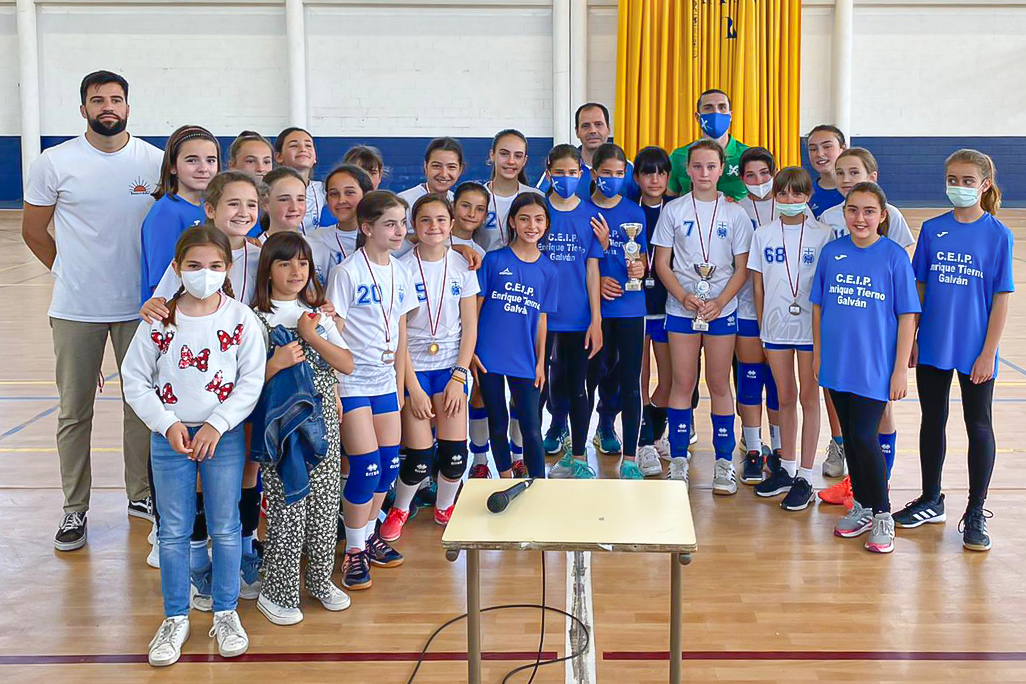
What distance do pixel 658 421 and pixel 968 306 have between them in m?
1.83

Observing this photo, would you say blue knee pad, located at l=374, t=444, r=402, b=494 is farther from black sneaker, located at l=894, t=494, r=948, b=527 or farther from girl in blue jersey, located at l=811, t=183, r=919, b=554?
black sneaker, located at l=894, t=494, r=948, b=527

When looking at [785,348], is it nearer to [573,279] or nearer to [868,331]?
[868,331]

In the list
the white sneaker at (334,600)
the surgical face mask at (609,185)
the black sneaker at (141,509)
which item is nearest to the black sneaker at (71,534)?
the black sneaker at (141,509)

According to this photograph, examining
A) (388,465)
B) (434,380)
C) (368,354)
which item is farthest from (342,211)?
(388,465)

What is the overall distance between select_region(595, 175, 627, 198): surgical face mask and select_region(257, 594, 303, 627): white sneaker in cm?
230

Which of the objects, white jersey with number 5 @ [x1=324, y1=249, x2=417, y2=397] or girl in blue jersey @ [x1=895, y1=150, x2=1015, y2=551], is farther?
girl in blue jersey @ [x1=895, y1=150, x2=1015, y2=551]

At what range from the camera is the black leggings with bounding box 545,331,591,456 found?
4.56 m

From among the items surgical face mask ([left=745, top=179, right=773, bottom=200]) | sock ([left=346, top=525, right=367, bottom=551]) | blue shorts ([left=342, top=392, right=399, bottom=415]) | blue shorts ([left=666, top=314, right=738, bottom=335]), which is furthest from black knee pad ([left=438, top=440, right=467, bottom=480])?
surgical face mask ([left=745, top=179, right=773, bottom=200])

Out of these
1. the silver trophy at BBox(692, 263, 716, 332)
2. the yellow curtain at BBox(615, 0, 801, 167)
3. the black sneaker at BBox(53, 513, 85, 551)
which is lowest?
the black sneaker at BBox(53, 513, 85, 551)

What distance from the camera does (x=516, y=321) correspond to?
4195 mm

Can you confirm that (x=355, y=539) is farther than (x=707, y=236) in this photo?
No

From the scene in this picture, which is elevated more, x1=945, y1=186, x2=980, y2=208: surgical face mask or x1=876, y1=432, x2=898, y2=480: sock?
x1=945, y1=186, x2=980, y2=208: surgical face mask

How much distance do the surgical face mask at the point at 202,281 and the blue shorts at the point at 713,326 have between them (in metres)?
2.28

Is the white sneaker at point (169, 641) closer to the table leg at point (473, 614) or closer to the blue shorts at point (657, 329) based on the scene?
the table leg at point (473, 614)
